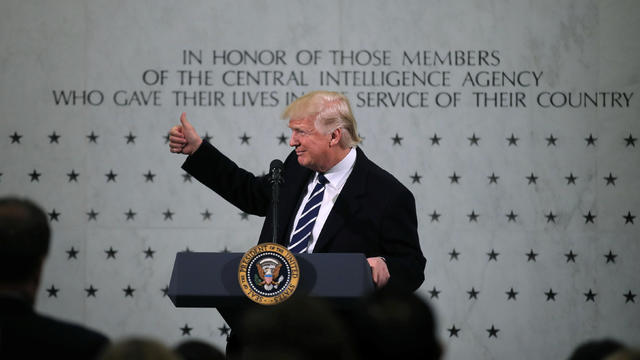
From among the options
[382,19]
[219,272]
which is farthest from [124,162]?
[219,272]

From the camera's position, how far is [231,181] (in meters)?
5.39

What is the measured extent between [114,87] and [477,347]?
3.98 meters

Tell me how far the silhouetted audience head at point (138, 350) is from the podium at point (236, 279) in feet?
7.13

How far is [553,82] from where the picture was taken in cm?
897

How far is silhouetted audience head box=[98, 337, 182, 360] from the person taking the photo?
194 cm

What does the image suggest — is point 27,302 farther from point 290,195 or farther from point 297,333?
point 290,195

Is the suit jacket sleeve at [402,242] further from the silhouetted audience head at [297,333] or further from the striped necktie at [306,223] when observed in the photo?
the silhouetted audience head at [297,333]

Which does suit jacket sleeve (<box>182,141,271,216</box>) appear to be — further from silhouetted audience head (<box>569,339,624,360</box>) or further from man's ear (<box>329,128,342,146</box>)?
silhouetted audience head (<box>569,339,624,360</box>)

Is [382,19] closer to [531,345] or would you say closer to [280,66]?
[280,66]

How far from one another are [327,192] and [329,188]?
3cm

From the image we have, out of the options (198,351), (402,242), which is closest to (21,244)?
(198,351)

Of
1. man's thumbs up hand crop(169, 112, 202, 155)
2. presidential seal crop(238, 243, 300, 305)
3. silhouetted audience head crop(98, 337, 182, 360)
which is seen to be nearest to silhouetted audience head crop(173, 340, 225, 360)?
silhouetted audience head crop(98, 337, 182, 360)

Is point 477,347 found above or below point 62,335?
below

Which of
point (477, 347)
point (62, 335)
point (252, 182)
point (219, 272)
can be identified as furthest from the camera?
point (477, 347)
